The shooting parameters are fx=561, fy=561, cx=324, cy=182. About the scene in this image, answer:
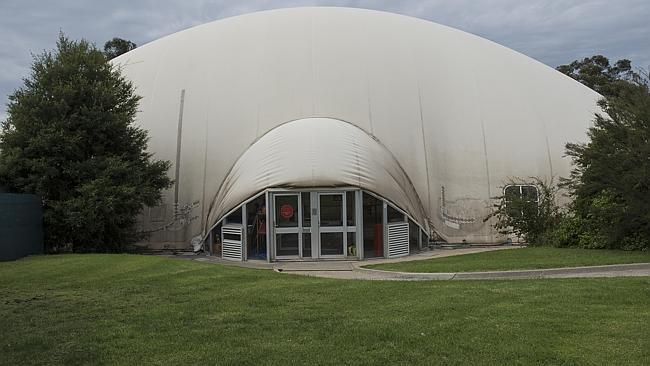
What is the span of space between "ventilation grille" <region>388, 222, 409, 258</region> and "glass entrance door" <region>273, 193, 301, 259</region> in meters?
2.82

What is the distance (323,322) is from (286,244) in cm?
997

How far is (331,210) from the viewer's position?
17047mm

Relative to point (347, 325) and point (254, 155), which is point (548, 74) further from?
point (347, 325)

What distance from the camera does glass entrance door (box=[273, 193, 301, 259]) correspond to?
16922mm

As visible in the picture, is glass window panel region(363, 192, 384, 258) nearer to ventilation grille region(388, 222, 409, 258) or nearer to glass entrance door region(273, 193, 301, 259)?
ventilation grille region(388, 222, 409, 258)

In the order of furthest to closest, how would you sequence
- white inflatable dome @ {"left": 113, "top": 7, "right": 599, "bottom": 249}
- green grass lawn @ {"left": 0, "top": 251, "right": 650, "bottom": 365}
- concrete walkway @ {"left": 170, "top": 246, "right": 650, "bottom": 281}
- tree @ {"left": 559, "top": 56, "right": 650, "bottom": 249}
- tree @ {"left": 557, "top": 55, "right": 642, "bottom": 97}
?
tree @ {"left": 557, "top": 55, "right": 642, "bottom": 97} → white inflatable dome @ {"left": 113, "top": 7, "right": 599, "bottom": 249} → tree @ {"left": 559, "top": 56, "right": 650, "bottom": 249} → concrete walkway @ {"left": 170, "top": 246, "right": 650, "bottom": 281} → green grass lawn @ {"left": 0, "top": 251, "right": 650, "bottom": 365}

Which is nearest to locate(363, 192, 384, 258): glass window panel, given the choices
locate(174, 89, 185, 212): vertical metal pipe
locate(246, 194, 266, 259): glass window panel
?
locate(246, 194, 266, 259): glass window panel

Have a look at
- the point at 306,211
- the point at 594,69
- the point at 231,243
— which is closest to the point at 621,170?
the point at 306,211

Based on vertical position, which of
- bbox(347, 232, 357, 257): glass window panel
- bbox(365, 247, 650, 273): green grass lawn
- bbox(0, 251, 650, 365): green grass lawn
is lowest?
bbox(0, 251, 650, 365): green grass lawn

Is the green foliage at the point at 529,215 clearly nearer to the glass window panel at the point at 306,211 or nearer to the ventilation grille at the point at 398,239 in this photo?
the ventilation grille at the point at 398,239

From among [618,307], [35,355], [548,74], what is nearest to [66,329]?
[35,355]

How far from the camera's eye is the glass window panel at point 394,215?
57.9 feet

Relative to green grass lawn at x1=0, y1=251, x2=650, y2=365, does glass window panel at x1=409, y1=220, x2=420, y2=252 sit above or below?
above

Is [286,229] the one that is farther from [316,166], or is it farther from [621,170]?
[621,170]
